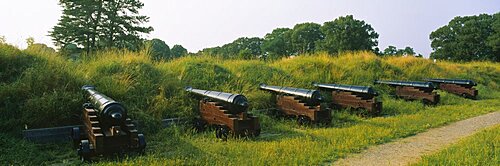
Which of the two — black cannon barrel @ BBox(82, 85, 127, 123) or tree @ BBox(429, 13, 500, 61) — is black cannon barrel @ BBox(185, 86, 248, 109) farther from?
tree @ BBox(429, 13, 500, 61)

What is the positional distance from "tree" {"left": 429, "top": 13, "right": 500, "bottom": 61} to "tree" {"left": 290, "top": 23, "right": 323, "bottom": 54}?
14391 mm

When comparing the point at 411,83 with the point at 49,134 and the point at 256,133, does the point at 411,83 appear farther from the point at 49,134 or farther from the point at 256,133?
the point at 49,134

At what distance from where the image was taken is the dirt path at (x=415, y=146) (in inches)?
210

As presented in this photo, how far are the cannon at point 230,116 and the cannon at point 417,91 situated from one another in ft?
24.5

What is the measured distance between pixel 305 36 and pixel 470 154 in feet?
161

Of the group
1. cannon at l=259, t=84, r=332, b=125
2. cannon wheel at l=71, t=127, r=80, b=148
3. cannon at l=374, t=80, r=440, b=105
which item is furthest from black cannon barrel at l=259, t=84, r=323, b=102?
cannon at l=374, t=80, r=440, b=105

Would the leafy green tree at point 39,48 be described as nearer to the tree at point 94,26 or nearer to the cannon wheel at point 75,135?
the cannon wheel at point 75,135

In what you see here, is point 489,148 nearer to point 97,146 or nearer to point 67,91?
point 97,146

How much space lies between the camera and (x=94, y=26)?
87.5 ft

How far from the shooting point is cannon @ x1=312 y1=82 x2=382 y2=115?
1002cm

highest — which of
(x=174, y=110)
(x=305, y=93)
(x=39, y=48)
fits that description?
(x=39, y=48)

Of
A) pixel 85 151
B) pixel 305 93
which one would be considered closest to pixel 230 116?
pixel 305 93

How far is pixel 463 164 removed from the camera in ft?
15.8

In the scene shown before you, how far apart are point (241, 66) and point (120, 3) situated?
64.1 ft
